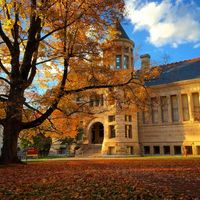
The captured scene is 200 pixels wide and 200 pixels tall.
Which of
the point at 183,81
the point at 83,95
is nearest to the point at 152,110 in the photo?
the point at 183,81

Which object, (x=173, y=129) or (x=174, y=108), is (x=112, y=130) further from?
(x=174, y=108)

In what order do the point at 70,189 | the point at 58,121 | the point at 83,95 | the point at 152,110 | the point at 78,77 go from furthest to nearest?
the point at 152,110 → the point at 58,121 → the point at 83,95 → the point at 78,77 → the point at 70,189

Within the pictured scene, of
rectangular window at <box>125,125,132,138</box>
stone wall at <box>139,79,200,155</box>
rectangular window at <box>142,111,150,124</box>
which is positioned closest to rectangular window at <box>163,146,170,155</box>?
stone wall at <box>139,79,200,155</box>

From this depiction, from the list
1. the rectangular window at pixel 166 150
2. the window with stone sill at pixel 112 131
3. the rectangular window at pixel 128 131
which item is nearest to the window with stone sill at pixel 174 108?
the rectangular window at pixel 166 150

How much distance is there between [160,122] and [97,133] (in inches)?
422

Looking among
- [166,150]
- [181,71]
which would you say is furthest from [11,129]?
[181,71]

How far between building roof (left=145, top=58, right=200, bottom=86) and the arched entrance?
1113 cm

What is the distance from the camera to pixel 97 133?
46281 mm

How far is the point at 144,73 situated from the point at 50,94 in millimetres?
6488

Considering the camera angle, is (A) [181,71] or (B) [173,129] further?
(A) [181,71]

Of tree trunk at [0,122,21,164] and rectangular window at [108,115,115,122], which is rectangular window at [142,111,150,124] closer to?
rectangular window at [108,115,115,122]

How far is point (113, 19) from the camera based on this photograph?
1489 cm

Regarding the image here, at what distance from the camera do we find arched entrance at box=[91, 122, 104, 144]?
4603 cm

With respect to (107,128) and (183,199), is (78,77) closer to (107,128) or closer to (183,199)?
(183,199)
